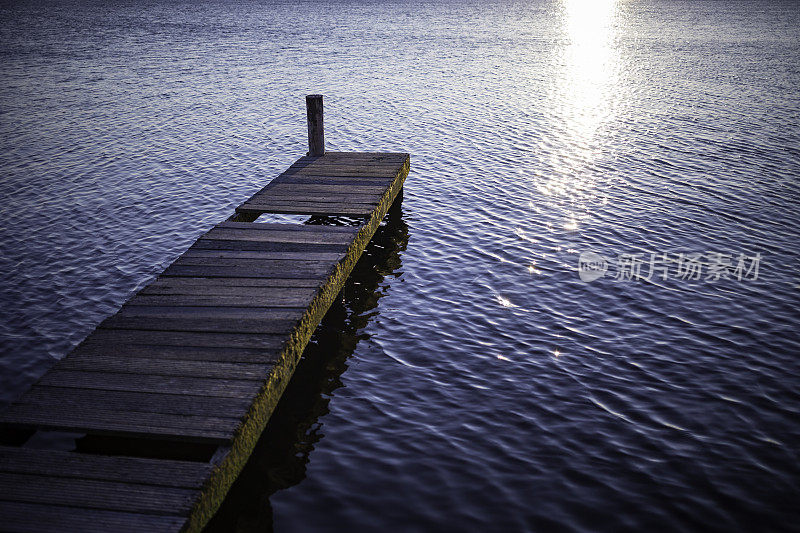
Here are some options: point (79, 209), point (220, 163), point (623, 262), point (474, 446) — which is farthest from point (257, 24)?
point (474, 446)

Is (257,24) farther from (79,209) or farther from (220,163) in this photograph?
(79,209)

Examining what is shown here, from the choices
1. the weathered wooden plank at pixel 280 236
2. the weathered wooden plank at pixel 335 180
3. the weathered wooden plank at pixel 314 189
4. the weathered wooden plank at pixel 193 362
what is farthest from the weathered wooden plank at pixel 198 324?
the weathered wooden plank at pixel 335 180

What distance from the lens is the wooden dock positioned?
4.69 meters

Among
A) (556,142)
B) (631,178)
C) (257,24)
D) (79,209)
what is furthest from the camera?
(257,24)

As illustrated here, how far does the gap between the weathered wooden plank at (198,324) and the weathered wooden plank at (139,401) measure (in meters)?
1.33

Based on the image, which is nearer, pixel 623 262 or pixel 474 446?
pixel 474 446

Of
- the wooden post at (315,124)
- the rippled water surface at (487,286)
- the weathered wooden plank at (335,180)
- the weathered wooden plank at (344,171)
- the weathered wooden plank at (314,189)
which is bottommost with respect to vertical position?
the rippled water surface at (487,286)

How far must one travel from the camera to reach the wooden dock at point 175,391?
4688mm

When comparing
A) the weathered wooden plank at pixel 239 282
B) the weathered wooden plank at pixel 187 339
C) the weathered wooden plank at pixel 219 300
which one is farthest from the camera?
the weathered wooden plank at pixel 239 282

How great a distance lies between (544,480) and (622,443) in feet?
3.93

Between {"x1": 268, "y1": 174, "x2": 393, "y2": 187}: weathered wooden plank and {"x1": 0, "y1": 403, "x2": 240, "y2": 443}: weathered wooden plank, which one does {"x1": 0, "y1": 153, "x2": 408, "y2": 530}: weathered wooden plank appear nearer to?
{"x1": 0, "y1": 403, "x2": 240, "y2": 443}: weathered wooden plank

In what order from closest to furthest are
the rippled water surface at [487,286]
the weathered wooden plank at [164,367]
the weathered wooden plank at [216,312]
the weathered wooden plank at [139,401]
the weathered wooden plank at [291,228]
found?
the weathered wooden plank at [139,401] → the weathered wooden plank at [164,367] → the rippled water surface at [487,286] → the weathered wooden plank at [216,312] → the weathered wooden plank at [291,228]

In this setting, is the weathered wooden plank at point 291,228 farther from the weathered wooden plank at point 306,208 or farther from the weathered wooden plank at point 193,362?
the weathered wooden plank at point 306,208

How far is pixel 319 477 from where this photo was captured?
648 cm
